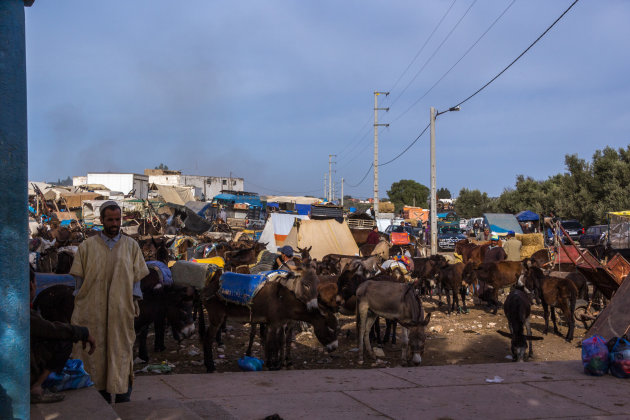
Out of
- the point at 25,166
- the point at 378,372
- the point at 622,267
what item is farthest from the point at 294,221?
the point at 25,166

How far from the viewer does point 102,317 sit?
487cm

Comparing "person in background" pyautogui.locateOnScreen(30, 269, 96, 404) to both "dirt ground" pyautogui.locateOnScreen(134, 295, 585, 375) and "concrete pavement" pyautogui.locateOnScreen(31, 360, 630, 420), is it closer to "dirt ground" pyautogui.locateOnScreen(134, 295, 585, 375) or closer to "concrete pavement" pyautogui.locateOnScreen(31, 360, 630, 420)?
"concrete pavement" pyautogui.locateOnScreen(31, 360, 630, 420)

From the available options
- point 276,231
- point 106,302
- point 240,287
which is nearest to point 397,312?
point 240,287

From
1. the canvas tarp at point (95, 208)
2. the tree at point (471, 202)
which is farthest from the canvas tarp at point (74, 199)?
the tree at point (471, 202)

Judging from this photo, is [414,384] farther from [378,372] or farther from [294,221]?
[294,221]

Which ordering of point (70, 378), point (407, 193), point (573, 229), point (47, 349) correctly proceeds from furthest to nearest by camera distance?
1. point (407, 193)
2. point (573, 229)
3. point (70, 378)
4. point (47, 349)

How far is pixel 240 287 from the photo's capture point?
27.2 feet

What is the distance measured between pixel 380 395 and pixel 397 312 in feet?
12.3

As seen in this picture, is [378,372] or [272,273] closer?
[378,372]

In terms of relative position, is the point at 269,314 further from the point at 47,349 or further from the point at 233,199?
the point at 233,199

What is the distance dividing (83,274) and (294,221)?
70.2 ft

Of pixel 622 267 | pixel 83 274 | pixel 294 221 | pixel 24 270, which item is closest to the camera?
pixel 24 270

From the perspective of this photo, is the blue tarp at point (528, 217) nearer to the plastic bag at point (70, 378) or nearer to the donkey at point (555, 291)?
the donkey at point (555, 291)

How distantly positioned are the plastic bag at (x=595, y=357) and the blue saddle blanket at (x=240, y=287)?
15.6 feet
